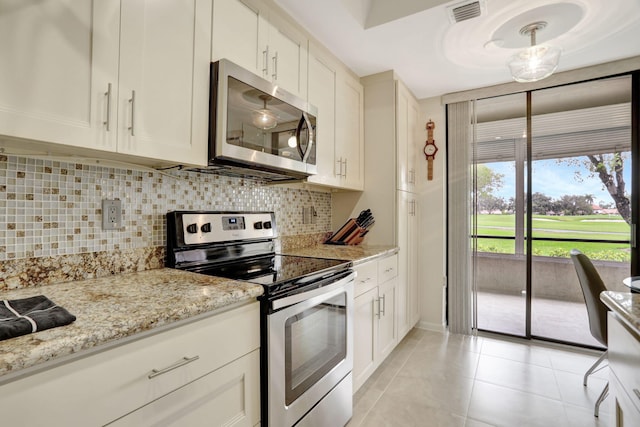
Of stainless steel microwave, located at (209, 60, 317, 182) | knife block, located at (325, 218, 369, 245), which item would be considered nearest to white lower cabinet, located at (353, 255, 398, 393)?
knife block, located at (325, 218, 369, 245)

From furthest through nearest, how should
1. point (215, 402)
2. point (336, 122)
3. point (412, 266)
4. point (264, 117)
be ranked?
point (412, 266) → point (336, 122) → point (264, 117) → point (215, 402)

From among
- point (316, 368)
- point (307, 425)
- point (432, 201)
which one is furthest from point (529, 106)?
point (307, 425)

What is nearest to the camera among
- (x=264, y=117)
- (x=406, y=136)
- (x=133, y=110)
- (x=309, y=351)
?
(x=133, y=110)

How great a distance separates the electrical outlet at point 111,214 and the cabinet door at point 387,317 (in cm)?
163

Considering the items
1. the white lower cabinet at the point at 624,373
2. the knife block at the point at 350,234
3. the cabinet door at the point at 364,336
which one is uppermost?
the knife block at the point at 350,234

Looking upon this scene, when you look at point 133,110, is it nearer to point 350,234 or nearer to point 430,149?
point 350,234

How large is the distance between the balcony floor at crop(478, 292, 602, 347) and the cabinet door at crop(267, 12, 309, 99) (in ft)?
9.62

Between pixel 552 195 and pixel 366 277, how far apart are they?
2310mm

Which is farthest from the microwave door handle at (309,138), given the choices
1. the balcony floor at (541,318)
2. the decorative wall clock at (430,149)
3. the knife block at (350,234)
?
the balcony floor at (541,318)

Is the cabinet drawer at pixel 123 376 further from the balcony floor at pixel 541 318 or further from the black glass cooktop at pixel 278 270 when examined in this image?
Answer: the balcony floor at pixel 541 318

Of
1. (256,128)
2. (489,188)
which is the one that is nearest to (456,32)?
(256,128)

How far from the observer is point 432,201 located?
10.4 ft

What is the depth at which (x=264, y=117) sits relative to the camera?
1.55 meters

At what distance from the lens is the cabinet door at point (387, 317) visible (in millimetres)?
2195
